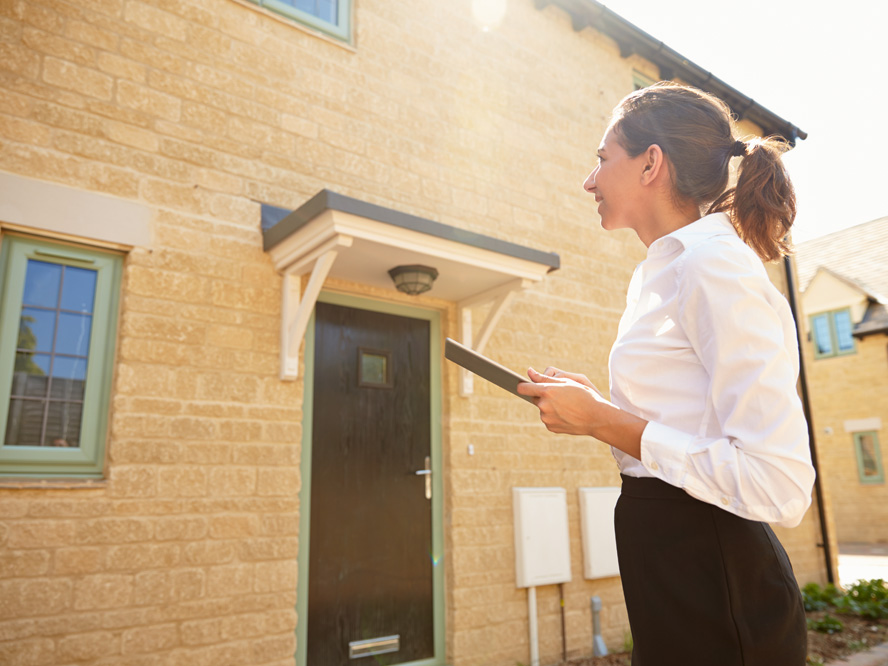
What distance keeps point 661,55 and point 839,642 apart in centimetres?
622

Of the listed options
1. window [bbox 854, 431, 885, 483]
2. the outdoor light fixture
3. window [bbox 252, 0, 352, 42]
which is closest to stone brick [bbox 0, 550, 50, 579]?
the outdoor light fixture

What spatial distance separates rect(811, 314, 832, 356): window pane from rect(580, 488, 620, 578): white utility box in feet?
48.1

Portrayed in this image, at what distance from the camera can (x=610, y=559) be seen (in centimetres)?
567

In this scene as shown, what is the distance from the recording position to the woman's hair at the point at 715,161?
1.40 metres

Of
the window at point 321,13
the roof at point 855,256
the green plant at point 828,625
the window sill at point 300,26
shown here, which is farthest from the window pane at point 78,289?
the roof at point 855,256

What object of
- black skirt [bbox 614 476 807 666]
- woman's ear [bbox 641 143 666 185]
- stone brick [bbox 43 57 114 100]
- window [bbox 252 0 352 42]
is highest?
window [bbox 252 0 352 42]

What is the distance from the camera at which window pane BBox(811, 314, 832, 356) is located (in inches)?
693

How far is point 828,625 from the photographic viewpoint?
641 cm

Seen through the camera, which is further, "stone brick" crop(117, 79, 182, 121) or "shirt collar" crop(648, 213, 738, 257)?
"stone brick" crop(117, 79, 182, 121)

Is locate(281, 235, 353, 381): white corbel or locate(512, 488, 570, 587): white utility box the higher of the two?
locate(281, 235, 353, 381): white corbel

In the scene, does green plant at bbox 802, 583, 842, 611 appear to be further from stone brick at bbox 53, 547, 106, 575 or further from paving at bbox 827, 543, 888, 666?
stone brick at bbox 53, 547, 106, 575

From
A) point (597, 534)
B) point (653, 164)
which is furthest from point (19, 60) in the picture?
point (597, 534)

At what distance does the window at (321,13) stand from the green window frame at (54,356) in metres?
2.27

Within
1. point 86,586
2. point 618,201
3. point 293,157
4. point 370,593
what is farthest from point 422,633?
point 618,201
